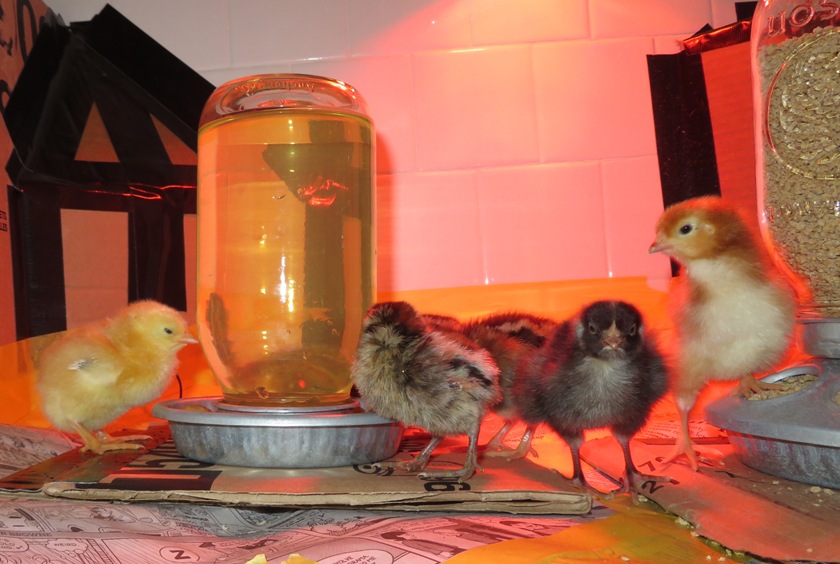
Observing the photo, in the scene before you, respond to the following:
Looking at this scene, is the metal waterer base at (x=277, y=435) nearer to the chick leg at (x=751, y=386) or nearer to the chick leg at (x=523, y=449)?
the chick leg at (x=523, y=449)

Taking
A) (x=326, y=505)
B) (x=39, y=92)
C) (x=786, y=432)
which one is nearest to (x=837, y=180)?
(x=786, y=432)

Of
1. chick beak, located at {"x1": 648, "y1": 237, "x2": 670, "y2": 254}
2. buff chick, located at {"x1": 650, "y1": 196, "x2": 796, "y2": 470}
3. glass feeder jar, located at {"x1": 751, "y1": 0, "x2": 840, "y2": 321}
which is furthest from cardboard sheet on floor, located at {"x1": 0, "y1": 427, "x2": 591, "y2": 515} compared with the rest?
glass feeder jar, located at {"x1": 751, "y1": 0, "x2": 840, "y2": 321}

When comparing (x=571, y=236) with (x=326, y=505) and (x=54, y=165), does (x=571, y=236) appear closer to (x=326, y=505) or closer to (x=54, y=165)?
(x=326, y=505)

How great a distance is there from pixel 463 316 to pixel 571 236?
1.31 feet

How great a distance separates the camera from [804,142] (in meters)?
1.22

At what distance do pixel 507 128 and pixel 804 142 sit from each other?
955 millimetres

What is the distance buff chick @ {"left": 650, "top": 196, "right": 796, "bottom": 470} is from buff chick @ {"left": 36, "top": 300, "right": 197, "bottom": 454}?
42.3 inches

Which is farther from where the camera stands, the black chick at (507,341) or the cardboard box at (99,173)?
the cardboard box at (99,173)

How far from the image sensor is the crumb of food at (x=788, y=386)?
1.13m

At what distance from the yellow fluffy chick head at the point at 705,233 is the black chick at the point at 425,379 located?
41 cm

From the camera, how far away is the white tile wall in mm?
2049

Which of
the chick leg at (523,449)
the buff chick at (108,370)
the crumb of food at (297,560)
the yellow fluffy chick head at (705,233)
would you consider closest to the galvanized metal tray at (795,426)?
the yellow fluffy chick head at (705,233)

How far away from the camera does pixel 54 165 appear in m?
1.86

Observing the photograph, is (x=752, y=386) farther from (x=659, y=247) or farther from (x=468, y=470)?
(x=468, y=470)
